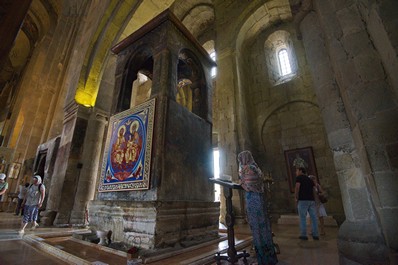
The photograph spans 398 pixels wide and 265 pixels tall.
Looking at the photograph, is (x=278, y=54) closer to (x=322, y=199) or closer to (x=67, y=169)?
(x=322, y=199)

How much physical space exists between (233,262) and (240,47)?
1054 cm

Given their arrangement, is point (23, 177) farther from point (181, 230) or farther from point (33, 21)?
point (33, 21)

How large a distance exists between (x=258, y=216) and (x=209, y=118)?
117 inches

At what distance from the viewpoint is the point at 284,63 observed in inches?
410

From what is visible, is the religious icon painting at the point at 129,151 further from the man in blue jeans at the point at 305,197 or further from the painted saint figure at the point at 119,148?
the man in blue jeans at the point at 305,197

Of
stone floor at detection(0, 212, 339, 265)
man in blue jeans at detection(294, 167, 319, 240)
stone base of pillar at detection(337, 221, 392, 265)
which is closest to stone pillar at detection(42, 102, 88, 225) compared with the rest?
stone floor at detection(0, 212, 339, 265)

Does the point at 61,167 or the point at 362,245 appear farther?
the point at 61,167

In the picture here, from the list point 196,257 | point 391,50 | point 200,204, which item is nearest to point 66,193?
point 200,204

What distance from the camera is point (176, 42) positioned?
4.28m

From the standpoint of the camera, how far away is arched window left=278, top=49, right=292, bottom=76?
1020 cm

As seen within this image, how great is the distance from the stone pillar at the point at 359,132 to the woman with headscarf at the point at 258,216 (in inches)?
30.2

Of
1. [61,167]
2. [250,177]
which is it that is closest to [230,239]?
[250,177]

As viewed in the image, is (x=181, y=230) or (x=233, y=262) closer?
(x=233, y=262)

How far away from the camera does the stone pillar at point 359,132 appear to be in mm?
1778
